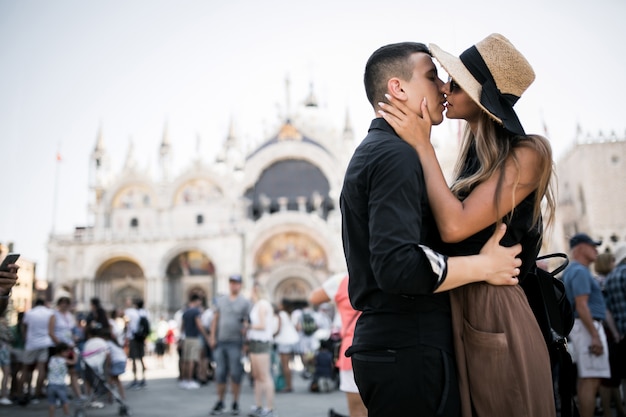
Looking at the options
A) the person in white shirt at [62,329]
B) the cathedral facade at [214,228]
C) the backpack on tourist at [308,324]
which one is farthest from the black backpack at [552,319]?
the cathedral facade at [214,228]

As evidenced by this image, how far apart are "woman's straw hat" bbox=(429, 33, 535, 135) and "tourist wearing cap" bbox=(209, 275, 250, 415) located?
5937 millimetres

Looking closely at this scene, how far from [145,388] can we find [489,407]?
34.1 feet

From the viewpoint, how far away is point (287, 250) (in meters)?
30.1

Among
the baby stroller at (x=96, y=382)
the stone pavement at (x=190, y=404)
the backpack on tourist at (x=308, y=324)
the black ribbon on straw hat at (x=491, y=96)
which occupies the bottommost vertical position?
the stone pavement at (x=190, y=404)

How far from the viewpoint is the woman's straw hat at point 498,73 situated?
6.08 feet

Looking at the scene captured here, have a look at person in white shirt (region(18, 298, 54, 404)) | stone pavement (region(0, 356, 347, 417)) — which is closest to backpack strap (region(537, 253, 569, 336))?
stone pavement (region(0, 356, 347, 417))

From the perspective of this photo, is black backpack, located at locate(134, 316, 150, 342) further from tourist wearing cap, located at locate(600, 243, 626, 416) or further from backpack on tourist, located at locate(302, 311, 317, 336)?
tourist wearing cap, located at locate(600, 243, 626, 416)

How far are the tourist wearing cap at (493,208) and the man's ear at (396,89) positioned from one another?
28 millimetres

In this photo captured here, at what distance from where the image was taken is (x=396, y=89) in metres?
1.92

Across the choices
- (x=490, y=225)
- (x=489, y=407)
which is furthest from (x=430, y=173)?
(x=489, y=407)

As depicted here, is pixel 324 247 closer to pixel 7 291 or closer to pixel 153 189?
pixel 153 189

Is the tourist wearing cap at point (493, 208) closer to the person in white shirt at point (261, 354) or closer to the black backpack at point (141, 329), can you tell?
the person in white shirt at point (261, 354)

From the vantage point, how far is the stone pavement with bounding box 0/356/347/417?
7543 millimetres

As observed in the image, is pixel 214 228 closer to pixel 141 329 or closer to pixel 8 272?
pixel 141 329
